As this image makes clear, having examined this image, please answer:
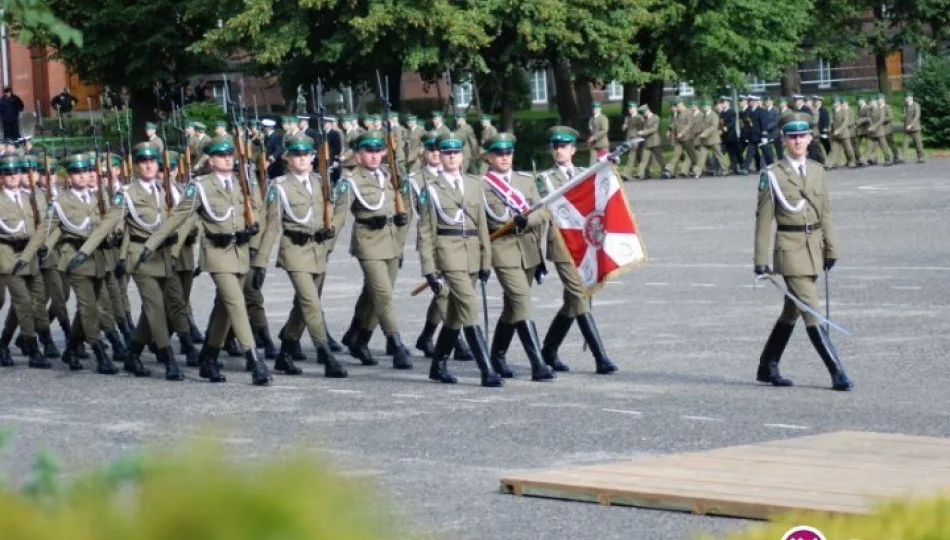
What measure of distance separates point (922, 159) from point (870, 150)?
140cm

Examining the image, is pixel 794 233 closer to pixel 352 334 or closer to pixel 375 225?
pixel 375 225

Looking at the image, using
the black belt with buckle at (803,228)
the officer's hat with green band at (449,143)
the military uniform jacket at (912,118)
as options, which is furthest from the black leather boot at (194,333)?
the military uniform jacket at (912,118)

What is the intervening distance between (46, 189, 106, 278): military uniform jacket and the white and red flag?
13.2 feet

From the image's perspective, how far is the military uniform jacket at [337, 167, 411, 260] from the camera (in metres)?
14.7

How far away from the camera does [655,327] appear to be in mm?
16250

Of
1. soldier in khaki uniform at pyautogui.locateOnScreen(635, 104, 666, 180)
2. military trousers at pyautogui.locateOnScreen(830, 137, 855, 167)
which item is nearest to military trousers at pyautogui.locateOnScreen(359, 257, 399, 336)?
soldier in khaki uniform at pyautogui.locateOnScreen(635, 104, 666, 180)

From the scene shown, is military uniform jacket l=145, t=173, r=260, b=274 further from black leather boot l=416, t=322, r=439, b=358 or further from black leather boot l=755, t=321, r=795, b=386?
black leather boot l=755, t=321, r=795, b=386

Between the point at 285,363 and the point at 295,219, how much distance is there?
1.07m

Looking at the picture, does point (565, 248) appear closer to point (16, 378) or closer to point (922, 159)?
point (16, 378)

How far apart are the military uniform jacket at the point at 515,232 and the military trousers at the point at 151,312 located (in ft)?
9.05

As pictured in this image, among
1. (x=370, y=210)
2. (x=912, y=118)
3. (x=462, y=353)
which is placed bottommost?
(x=462, y=353)

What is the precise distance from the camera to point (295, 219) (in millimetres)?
14242

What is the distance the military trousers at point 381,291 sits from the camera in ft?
48.0

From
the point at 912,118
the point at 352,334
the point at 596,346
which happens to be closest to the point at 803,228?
the point at 596,346
